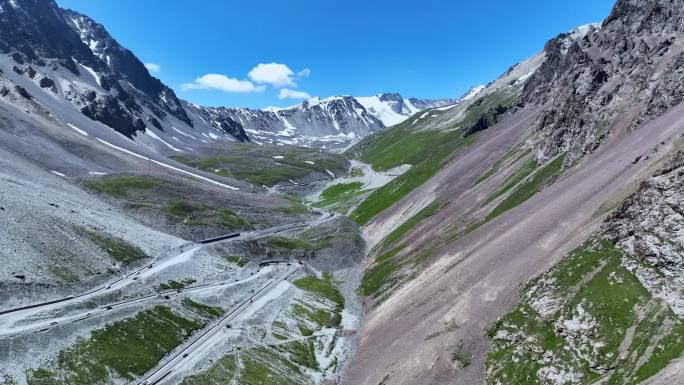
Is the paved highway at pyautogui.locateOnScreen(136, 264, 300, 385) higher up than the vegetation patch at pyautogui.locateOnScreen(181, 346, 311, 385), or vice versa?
the paved highway at pyautogui.locateOnScreen(136, 264, 300, 385)

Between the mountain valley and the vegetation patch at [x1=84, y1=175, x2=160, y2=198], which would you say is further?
the vegetation patch at [x1=84, y1=175, x2=160, y2=198]

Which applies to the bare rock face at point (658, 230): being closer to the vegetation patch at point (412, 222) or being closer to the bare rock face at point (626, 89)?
the bare rock face at point (626, 89)

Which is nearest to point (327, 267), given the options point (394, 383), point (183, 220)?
point (183, 220)

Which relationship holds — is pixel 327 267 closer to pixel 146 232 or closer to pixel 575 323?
pixel 146 232

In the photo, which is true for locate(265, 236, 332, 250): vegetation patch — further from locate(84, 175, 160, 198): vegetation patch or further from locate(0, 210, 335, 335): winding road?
locate(84, 175, 160, 198): vegetation patch

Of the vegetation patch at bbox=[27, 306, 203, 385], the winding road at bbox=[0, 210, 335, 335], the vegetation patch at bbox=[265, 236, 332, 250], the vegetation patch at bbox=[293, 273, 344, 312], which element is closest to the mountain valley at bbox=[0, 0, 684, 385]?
the vegetation patch at bbox=[27, 306, 203, 385]

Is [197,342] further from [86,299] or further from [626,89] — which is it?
[626,89]

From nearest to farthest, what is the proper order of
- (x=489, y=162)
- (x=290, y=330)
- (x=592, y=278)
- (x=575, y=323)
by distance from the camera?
1. (x=575, y=323)
2. (x=592, y=278)
3. (x=290, y=330)
4. (x=489, y=162)
